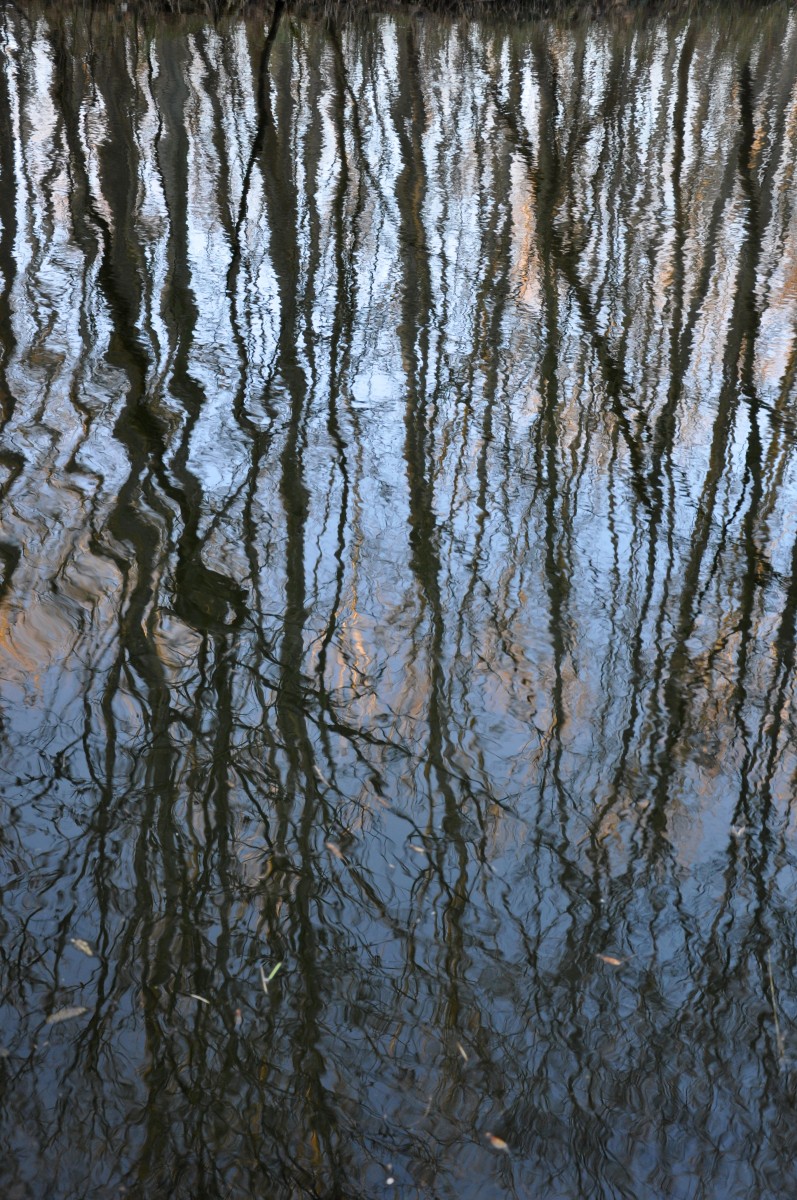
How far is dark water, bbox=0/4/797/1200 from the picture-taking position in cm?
194

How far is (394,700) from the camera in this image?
2.92 m

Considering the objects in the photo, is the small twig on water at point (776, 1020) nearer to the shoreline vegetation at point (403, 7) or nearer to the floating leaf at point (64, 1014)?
the floating leaf at point (64, 1014)

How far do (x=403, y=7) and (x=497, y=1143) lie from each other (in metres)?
12.7

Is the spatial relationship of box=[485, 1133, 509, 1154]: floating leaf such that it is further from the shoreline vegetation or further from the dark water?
the shoreline vegetation

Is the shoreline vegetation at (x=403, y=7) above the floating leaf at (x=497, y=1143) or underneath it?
above

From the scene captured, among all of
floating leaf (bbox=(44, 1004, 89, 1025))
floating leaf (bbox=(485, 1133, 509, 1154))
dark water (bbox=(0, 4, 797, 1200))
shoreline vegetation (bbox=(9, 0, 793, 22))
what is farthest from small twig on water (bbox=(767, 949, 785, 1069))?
shoreline vegetation (bbox=(9, 0, 793, 22))

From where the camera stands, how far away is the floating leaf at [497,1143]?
1.88m

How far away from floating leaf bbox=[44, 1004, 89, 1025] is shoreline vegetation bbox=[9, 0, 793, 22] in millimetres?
11428

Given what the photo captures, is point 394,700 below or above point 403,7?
below

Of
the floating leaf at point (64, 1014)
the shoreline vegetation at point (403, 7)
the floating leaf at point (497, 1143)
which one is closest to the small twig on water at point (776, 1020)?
the floating leaf at point (497, 1143)

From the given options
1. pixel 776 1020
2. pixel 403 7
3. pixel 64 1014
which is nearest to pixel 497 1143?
pixel 776 1020

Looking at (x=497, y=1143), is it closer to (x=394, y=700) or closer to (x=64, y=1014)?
(x=64, y=1014)

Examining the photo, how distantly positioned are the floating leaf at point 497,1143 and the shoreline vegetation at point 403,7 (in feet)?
38.8

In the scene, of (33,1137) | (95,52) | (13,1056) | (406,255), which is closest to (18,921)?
(13,1056)
